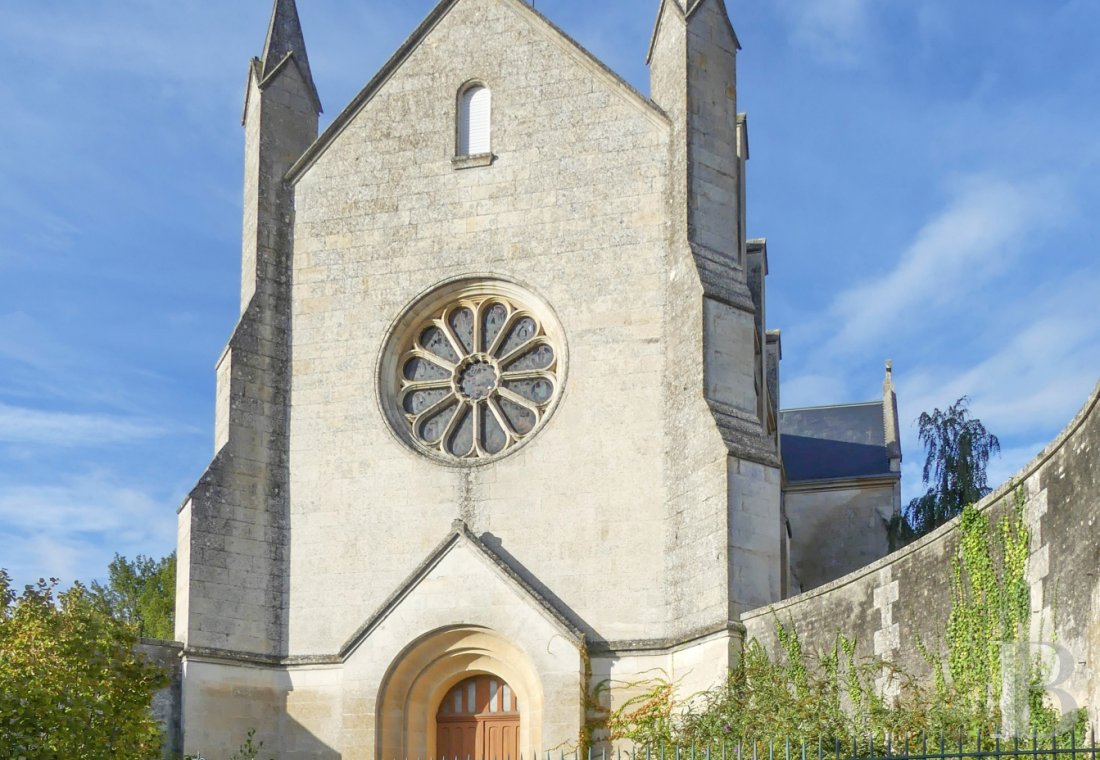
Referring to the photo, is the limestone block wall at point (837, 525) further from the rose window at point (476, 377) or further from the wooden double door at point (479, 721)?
the wooden double door at point (479, 721)

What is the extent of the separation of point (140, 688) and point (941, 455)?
17224 mm

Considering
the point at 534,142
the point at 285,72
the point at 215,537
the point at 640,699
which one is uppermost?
the point at 285,72

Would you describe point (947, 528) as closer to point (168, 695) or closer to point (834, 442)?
point (168, 695)

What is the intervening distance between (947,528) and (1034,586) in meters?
1.63

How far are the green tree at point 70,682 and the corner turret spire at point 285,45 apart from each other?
8.55 metres

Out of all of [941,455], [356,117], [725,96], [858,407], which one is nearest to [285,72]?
[356,117]

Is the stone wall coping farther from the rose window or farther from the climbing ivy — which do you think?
the rose window

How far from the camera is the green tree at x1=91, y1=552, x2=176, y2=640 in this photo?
32.9 m

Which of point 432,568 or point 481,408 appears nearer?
point 432,568

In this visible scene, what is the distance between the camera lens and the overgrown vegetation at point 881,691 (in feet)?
42.9

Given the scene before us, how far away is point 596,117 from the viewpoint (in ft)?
66.0

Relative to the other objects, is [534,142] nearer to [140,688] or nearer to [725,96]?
[725,96]

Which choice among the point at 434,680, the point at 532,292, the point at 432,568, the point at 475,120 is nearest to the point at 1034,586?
the point at 432,568

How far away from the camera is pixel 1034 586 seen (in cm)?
1272
